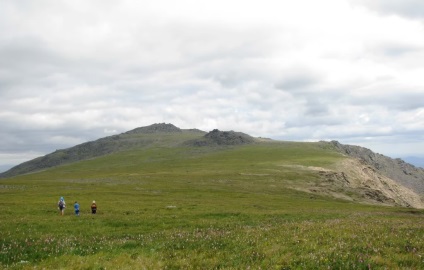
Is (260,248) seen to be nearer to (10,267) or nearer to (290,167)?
(10,267)

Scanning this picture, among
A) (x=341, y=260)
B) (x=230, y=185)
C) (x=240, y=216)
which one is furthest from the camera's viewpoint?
(x=230, y=185)

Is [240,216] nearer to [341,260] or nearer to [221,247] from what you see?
[221,247]

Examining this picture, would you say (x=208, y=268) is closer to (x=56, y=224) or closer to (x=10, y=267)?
(x=10, y=267)

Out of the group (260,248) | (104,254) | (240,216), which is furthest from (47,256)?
(240,216)

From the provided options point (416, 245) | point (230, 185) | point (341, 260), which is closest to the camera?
point (341, 260)

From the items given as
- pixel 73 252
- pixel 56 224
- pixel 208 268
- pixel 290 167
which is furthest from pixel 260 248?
pixel 290 167

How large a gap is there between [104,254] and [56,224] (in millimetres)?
20137

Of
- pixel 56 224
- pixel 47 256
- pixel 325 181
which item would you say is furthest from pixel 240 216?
pixel 325 181

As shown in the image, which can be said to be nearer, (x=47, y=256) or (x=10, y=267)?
(x=10, y=267)

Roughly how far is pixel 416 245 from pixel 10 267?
15.7 meters

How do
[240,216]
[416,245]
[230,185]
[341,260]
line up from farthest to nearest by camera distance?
[230,185] < [240,216] < [416,245] < [341,260]

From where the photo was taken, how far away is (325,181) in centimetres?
11994

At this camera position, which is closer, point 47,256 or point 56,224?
point 47,256

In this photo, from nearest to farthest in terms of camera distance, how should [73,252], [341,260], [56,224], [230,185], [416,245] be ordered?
[341,260], [416,245], [73,252], [56,224], [230,185]
